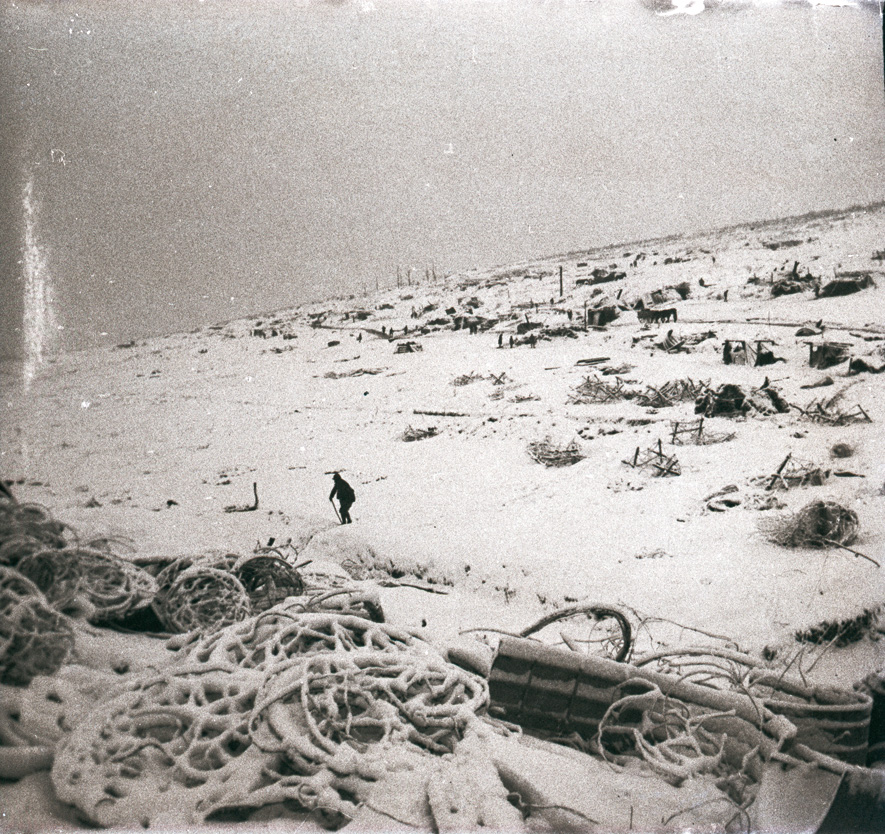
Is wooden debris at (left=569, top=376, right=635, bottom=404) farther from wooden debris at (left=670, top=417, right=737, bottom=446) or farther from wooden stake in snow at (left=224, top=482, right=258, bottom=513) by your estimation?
wooden stake in snow at (left=224, top=482, right=258, bottom=513)

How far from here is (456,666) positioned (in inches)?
126

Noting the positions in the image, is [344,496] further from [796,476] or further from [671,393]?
[796,476]

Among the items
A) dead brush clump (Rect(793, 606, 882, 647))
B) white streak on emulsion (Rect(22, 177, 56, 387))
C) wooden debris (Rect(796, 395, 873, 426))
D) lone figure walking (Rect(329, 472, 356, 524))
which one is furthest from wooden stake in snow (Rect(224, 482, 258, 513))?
wooden debris (Rect(796, 395, 873, 426))

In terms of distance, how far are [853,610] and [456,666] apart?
2.16 meters

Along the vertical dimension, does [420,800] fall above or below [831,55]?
below

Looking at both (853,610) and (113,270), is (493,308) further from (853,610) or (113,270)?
(853,610)

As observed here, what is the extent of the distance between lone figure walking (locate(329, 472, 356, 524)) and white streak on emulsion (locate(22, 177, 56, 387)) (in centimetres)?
200

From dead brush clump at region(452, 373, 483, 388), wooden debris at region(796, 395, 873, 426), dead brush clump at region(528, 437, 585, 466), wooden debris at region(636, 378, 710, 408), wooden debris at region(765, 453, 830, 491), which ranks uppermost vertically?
dead brush clump at region(452, 373, 483, 388)

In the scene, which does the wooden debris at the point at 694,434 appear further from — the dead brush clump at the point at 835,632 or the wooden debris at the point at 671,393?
the dead brush clump at the point at 835,632

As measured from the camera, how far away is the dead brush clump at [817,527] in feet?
11.0

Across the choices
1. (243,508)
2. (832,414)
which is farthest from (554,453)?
(243,508)

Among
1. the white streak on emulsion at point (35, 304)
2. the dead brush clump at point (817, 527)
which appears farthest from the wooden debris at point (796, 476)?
the white streak on emulsion at point (35, 304)

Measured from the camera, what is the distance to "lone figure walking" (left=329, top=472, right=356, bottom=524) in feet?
13.0

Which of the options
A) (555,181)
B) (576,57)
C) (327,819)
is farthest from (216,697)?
(576,57)
